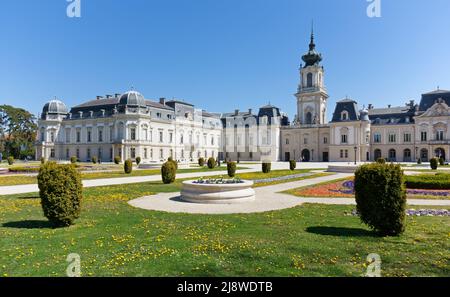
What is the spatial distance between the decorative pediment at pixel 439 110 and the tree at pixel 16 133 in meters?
87.2

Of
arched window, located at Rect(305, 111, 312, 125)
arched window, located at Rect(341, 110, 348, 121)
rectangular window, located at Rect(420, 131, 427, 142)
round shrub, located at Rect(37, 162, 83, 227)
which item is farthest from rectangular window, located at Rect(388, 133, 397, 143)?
round shrub, located at Rect(37, 162, 83, 227)

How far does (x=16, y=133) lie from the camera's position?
82875mm

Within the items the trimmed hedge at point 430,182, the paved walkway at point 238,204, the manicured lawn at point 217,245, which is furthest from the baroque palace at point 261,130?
the manicured lawn at point 217,245

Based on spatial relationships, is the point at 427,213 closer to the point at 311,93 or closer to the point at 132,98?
the point at 132,98

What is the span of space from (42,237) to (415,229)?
31.8 feet

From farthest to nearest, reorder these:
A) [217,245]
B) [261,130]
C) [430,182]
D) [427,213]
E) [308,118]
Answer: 1. [261,130]
2. [308,118]
3. [430,182]
4. [427,213]
5. [217,245]

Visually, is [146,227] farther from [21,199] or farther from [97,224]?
[21,199]

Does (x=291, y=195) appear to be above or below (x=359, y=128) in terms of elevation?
below

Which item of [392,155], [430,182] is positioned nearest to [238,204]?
[430,182]

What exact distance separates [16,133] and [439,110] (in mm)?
92671

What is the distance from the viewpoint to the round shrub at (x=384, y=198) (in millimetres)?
8414

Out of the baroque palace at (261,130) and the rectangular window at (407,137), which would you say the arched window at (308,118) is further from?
the rectangular window at (407,137)
